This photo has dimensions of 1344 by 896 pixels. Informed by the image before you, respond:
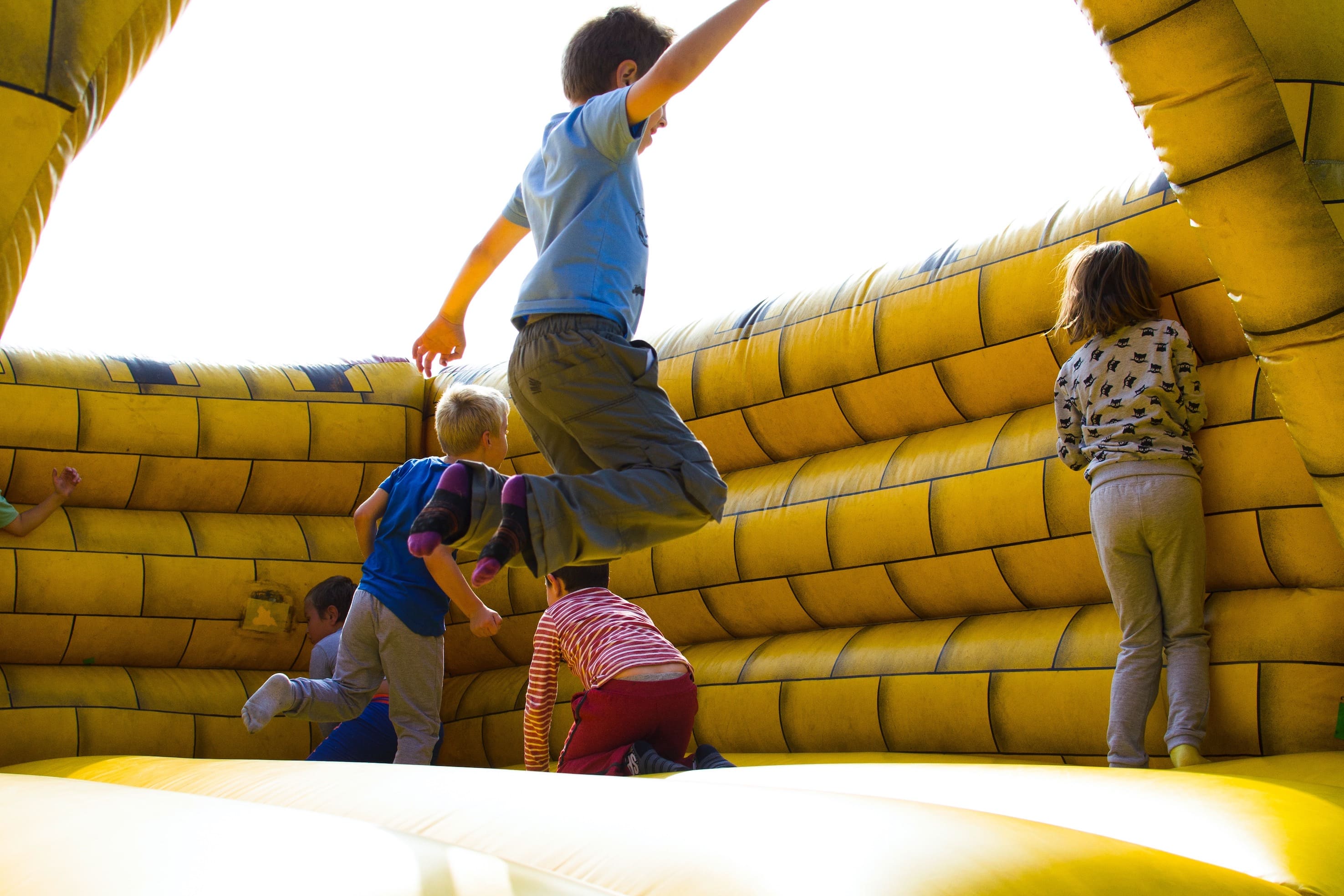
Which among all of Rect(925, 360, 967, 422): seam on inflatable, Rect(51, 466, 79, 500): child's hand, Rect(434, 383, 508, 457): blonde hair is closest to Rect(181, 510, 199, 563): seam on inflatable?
Rect(51, 466, 79, 500): child's hand

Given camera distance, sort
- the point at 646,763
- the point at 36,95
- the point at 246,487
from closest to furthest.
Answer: the point at 36,95 → the point at 646,763 → the point at 246,487

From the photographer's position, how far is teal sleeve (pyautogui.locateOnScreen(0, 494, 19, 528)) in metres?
2.25

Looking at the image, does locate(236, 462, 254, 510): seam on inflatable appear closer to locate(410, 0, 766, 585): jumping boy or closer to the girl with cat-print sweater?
locate(410, 0, 766, 585): jumping boy

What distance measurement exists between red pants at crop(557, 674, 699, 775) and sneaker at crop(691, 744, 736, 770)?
0.06 metres

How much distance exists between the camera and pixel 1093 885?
647 millimetres

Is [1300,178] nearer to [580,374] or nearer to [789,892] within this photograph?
[580,374]

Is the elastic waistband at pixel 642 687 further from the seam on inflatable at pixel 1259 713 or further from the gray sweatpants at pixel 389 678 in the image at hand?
the seam on inflatable at pixel 1259 713

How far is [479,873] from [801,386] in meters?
1.66

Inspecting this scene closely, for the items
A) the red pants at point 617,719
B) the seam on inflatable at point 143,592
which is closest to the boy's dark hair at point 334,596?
the seam on inflatable at point 143,592

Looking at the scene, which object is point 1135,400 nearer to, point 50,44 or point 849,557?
point 849,557

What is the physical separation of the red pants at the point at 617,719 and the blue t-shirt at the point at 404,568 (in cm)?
56

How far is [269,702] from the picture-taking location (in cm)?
181

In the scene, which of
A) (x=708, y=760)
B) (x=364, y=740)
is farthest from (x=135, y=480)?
(x=708, y=760)

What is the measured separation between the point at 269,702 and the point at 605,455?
98 cm
